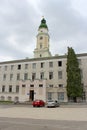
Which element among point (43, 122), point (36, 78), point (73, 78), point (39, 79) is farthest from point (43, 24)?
point (43, 122)

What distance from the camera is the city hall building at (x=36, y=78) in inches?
1976

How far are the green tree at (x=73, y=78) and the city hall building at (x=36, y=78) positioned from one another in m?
2.71

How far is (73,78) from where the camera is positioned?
45.4 metres

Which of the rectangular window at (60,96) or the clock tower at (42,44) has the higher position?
the clock tower at (42,44)

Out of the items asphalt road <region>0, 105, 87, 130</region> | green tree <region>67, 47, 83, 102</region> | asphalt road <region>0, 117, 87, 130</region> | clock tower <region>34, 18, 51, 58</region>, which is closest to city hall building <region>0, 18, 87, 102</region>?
green tree <region>67, 47, 83, 102</region>

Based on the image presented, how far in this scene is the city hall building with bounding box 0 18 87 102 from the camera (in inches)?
Result: 1976

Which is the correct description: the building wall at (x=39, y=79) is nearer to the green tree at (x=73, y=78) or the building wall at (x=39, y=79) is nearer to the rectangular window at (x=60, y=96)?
the rectangular window at (x=60, y=96)

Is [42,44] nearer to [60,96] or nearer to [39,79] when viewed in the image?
[39,79]

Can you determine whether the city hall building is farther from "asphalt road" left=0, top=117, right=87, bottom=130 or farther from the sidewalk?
"asphalt road" left=0, top=117, right=87, bottom=130

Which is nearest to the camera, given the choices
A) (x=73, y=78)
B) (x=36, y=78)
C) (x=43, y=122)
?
(x=43, y=122)

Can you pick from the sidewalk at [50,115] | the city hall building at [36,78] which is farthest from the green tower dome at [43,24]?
the sidewalk at [50,115]

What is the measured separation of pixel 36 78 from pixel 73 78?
12.4 m

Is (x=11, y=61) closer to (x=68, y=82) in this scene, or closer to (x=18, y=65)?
(x=18, y=65)

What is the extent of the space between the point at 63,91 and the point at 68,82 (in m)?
4.56
